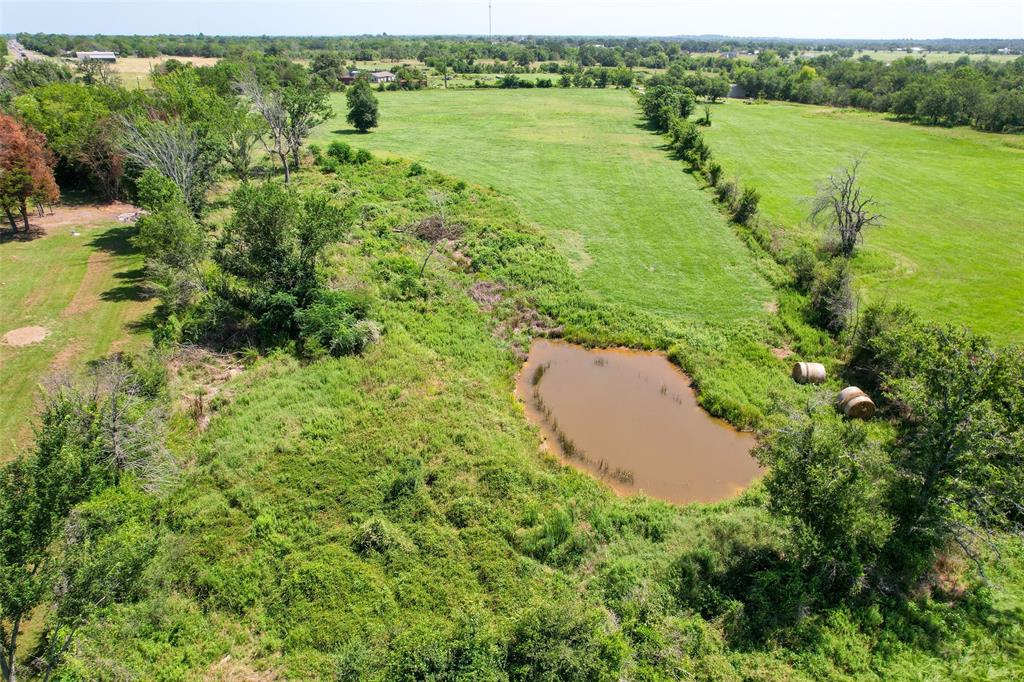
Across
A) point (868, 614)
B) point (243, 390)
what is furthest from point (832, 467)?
point (243, 390)

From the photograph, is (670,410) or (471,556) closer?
(471,556)

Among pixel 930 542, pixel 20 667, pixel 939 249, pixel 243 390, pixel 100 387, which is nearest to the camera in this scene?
pixel 20 667

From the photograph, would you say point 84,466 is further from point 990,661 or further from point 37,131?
point 37,131

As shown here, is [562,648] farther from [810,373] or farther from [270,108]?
[270,108]

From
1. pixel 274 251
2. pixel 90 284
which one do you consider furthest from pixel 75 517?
pixel 90 284

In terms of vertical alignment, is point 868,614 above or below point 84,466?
below

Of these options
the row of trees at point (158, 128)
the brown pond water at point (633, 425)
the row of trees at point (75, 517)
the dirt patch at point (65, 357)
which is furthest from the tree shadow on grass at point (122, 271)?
the brown pond water at point (633, 425)

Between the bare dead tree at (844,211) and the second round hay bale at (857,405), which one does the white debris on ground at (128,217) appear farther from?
the bare dead tree at (844,211)

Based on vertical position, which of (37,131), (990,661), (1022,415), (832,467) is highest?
(37,131)
